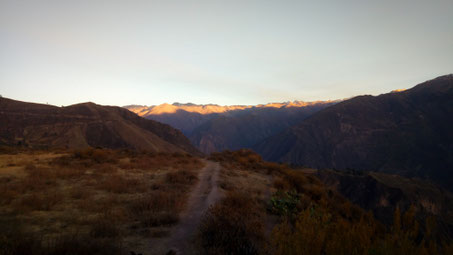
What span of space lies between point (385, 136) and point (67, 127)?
572 feet

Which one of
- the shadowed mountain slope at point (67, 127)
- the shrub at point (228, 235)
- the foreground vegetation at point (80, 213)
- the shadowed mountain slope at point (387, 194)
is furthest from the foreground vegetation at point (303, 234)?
the shadowed mountain slope at point (67, 127)

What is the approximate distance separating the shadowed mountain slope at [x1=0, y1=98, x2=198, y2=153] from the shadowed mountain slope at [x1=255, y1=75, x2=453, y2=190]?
120m

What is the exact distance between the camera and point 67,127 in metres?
65.3

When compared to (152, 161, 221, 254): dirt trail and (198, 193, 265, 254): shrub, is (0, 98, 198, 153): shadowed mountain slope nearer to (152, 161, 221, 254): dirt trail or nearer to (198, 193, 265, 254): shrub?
(152, 161, 221, 254): dirt trail

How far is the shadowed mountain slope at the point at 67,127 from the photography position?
57447 millimetres

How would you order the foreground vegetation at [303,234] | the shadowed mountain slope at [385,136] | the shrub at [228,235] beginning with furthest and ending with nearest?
the shadowed mountain slope at [385,136] → the shrub at [228,235] → the foreground vegetation at [303,234]

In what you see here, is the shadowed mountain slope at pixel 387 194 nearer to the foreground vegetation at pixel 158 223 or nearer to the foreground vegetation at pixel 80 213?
the foreground vegetation at pixel 158 223

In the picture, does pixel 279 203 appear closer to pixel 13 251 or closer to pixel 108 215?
pixel 108 215

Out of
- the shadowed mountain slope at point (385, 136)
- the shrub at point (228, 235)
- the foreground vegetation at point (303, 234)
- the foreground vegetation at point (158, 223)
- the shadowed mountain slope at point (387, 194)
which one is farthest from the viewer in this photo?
the shadowed mountain slope at point (385, 136)

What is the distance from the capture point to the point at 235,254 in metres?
4.11

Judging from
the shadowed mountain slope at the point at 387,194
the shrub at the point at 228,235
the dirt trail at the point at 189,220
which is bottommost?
the shadowed mountain slope at the point at 387,194

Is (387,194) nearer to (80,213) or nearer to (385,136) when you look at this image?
(80,213)

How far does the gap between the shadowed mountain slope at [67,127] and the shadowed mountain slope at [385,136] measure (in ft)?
393

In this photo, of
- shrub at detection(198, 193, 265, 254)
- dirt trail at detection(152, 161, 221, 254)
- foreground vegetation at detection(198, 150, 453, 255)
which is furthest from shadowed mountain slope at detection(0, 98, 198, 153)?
shrub at detection(198, 193, 265, 254)
